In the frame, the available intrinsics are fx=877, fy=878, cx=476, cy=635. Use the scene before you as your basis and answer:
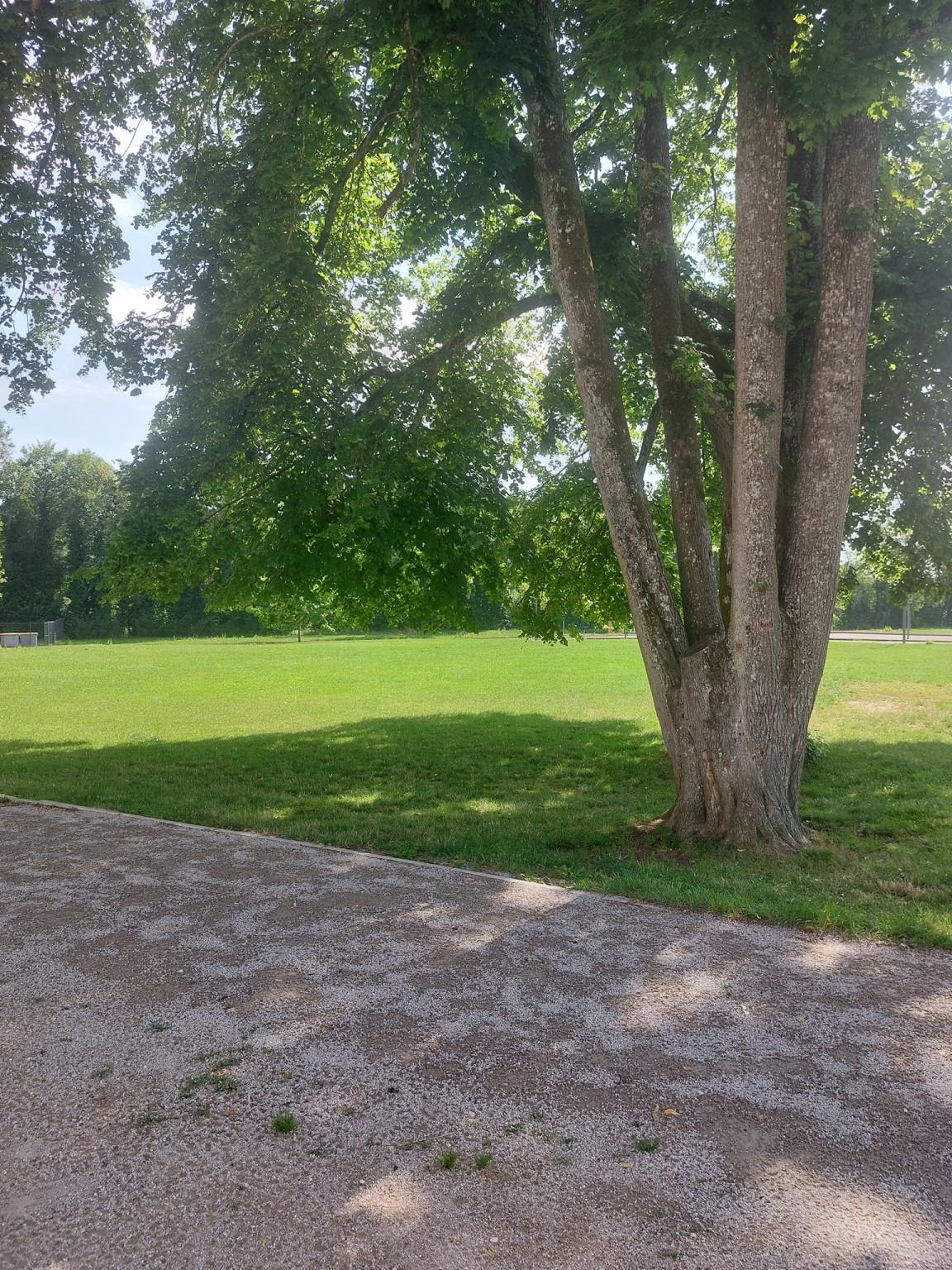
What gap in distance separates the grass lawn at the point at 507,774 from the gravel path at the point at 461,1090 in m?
1.37

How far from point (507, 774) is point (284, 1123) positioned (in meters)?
8.87

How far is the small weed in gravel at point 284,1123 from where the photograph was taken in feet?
10.7

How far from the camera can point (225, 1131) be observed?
3258 millimetres

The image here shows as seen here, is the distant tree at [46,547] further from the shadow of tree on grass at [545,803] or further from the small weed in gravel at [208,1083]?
the small weed in gravel at [208,1083]

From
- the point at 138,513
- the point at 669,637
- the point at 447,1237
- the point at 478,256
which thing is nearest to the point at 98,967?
the point at 447,1237

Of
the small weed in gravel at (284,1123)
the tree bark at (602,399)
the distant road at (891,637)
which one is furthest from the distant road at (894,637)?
the small weed in gravel at (284,1123)

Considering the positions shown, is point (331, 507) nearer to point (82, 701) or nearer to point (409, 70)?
point (409, 70)

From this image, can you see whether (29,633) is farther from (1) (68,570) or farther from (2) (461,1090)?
(2) (461,1090)

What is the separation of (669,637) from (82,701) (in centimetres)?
1780

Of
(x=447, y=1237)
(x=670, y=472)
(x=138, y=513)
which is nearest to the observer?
(x=447, y=1237)

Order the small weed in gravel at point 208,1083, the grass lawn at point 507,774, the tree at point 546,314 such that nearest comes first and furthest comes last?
1. the small weed in gravel at point 208,1083
2. the grass lawn at point 507,774
3. the tree at point 546,314

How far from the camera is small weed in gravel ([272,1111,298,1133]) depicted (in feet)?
10.7

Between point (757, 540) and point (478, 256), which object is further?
point (478, 256)

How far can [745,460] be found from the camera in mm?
7395
